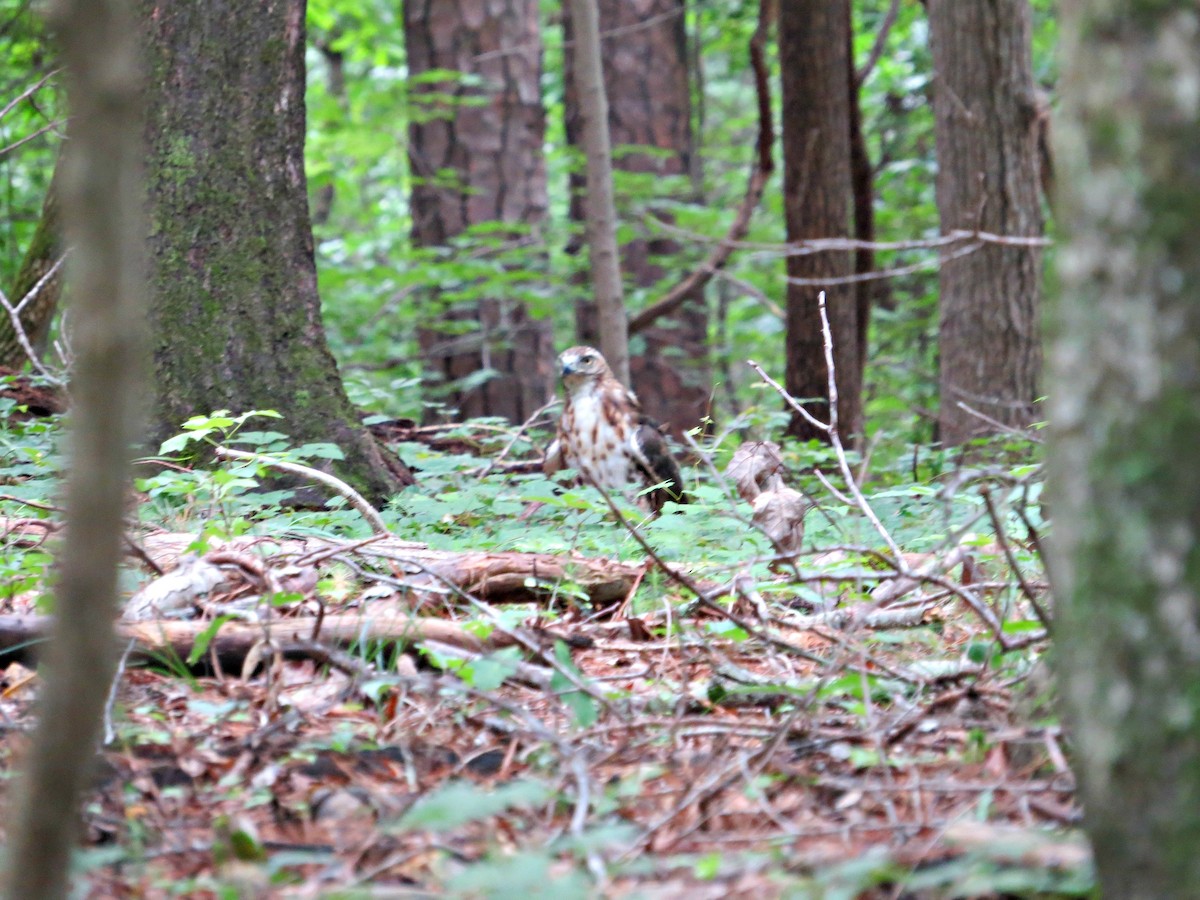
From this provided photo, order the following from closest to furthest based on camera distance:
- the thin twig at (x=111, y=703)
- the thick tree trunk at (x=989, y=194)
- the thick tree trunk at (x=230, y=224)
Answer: the thin twig at (x=111, y=703)
the thick tree trunk at (x=230, y=224)
the thick tree trunk at (x=989, y=194)

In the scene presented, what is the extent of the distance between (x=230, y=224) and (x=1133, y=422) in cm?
418

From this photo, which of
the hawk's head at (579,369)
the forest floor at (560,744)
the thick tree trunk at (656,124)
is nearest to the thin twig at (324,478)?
the forest floor at (560,744)

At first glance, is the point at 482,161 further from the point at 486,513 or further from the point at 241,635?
the point at 241,635

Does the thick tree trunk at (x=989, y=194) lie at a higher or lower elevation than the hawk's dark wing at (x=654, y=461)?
higher

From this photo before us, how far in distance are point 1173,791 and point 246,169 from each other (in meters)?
4.38

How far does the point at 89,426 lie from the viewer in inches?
56.5

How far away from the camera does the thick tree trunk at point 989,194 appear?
23.6 ft

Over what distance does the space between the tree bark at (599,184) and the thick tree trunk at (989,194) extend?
2.10 meters

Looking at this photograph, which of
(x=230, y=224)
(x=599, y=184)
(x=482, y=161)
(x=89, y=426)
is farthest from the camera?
(x=482, y=161)

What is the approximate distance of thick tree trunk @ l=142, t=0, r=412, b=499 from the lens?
4910 mm

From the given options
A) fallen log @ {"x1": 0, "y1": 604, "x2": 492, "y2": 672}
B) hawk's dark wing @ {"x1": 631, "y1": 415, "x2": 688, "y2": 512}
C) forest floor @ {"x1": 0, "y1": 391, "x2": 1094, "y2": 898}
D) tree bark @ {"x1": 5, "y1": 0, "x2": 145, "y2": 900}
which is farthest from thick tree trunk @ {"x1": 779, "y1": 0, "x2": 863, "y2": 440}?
tree bark @ {"x1": 5, "y1": 0, "x2": 145, "y2": 900}

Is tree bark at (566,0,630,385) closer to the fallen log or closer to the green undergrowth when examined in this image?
the green undergrowth

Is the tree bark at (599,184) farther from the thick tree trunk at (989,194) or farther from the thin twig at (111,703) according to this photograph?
the thin twig at (111,703)

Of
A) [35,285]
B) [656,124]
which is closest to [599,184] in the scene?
[35,285]
